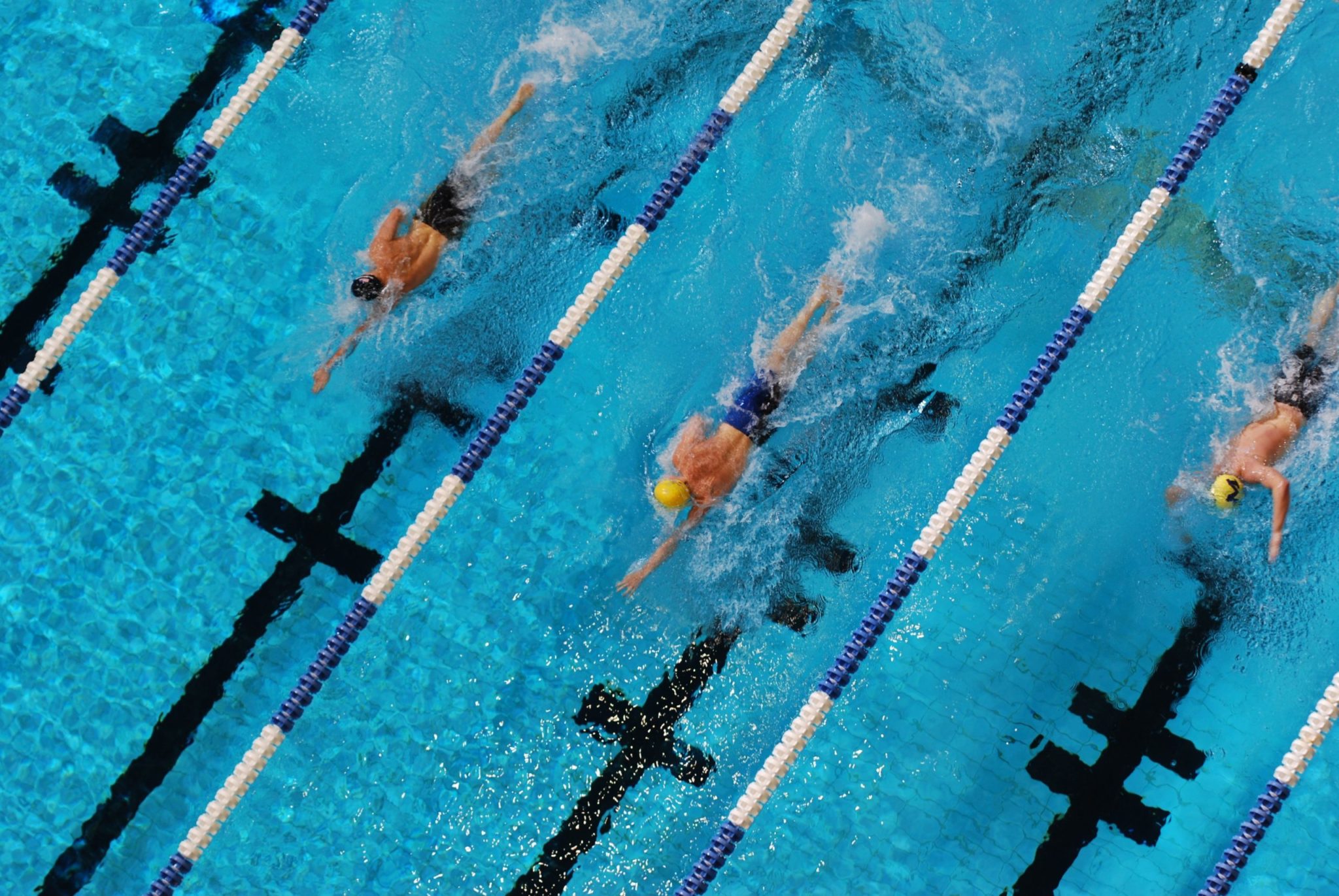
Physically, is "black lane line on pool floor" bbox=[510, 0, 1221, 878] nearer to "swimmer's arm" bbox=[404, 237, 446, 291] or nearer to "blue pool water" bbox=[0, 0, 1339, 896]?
"blue pool water" bbox=[0, 0, 1339, 896]

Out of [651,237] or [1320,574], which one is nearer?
[1320,574]

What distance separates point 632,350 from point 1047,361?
6.34 ft

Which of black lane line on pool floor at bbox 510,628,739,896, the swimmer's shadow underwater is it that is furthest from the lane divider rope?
black lane line on pool floor at bbox 510,628,739,896

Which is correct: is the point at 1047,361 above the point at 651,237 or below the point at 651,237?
above

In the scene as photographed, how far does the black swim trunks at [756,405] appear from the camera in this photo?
480cm

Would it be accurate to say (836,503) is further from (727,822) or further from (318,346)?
(318,346)

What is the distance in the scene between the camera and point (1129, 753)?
4.74 meters

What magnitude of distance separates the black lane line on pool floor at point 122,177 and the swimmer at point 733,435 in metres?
2.77

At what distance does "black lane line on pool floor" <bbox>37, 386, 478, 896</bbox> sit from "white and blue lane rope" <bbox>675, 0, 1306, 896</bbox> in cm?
209

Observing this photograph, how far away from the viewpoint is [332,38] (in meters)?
5.12

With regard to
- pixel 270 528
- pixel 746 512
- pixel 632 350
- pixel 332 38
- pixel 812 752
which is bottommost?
pixel 270 528

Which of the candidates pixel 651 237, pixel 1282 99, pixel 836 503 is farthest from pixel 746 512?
pixel 1282 99

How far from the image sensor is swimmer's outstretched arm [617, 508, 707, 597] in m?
4.84

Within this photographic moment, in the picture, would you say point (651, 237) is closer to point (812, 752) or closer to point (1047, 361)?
point (1047, 361)
